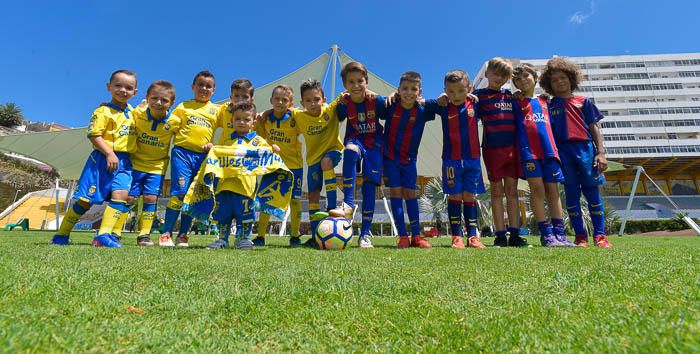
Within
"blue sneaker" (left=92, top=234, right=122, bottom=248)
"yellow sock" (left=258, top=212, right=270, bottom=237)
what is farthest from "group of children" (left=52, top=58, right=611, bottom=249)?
"yellow sock" (left=258, top=212, right=270, bottom=237)

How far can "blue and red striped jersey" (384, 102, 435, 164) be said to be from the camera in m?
3.84

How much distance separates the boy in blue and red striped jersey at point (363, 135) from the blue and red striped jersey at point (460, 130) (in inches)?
24.8

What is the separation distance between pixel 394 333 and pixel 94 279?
4.18ft

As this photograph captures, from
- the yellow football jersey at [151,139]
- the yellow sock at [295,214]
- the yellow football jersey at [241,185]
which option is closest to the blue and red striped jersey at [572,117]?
the yellow sock at [295,214]

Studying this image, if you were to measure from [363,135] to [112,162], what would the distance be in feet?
8.22

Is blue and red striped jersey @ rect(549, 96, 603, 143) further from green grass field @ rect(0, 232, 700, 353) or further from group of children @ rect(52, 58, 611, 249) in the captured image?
green grass field @ rect(0, 232, 700, 353)

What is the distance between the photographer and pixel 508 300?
3.79 feet

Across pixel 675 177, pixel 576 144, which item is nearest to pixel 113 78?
pixel 576 144

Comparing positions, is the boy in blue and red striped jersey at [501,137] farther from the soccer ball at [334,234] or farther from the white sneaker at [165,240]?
the white sneaker at [165,240]

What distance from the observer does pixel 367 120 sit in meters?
3.79

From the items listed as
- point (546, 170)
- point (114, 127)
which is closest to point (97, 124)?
point (114, 127)

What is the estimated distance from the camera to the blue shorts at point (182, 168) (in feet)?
12.6

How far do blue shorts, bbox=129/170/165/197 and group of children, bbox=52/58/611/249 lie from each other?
0.01 metres

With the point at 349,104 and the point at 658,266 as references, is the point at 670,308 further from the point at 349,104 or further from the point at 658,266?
the point at 349,104
